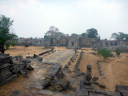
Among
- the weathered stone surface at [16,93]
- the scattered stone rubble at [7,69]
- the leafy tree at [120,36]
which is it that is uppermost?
the leafy tree at [120,36]

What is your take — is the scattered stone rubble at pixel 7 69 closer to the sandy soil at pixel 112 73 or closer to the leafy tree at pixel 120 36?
the sandy soil at pixel 112 73

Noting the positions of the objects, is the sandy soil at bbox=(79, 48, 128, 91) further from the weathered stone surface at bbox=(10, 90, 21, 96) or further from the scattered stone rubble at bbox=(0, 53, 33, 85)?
the scattered stone rubble at bbox=(0, 53, 33, 85)

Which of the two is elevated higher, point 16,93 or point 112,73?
point 16,93

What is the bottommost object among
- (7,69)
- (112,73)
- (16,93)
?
(112,73)

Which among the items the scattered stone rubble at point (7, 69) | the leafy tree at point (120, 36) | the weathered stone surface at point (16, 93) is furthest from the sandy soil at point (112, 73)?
the leafy tree at point (120, 36)

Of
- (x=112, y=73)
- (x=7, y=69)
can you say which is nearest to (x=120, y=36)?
(x=112, y=73)

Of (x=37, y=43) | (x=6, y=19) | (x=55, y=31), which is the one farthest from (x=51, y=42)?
(x=6, y=19)

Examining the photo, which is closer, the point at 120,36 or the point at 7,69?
the point at 7,69

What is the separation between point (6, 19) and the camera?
16.4m

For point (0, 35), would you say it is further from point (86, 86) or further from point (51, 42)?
point (51, 42)

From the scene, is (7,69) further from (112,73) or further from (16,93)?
(112,73)

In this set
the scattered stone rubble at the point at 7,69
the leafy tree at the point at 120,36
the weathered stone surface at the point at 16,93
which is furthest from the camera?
the leafy tree at the point at 120,36

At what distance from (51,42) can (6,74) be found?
3651 cm

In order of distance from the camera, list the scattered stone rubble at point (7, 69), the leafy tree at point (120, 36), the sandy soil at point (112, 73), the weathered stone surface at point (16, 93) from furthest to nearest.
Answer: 1. the leafy tree at point (120, 36)
2. the sandy soil at point (112, 73)
3. the scattered stone rubble at point (7, 69)
4. the weathered stone surface at point (16, 93)
